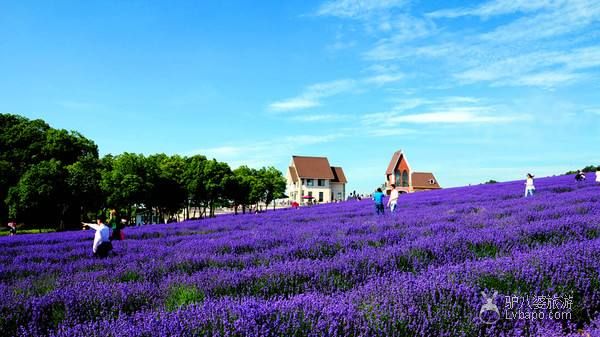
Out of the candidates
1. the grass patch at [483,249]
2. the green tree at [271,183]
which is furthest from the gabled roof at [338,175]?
the grass patch at [483,249]

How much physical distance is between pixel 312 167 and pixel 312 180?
8.32 feet

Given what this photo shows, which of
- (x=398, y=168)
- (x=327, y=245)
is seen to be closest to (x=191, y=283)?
(x=327, y=245)

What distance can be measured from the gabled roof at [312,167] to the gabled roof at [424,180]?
14.7 metres

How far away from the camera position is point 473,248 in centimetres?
561

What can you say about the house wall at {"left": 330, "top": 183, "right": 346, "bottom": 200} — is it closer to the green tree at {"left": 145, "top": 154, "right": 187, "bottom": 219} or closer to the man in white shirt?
the green tree at {"left": 145, "top": 154, "right": 187, "bottom": 219}

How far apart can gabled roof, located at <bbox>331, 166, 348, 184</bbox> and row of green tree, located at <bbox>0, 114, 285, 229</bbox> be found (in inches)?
1247

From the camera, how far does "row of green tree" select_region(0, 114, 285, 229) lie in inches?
1254

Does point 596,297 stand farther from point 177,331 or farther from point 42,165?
point 42,165

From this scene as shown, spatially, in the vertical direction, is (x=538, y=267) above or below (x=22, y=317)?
above

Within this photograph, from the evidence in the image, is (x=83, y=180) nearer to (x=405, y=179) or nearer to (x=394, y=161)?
(x=394, y=161)

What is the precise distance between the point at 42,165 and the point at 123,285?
33.9m

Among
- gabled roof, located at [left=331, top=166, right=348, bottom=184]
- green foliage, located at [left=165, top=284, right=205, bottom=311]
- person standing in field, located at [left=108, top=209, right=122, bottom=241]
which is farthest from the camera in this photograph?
gabled roof, located at [left=331, top=166, right=348, bottom=184]

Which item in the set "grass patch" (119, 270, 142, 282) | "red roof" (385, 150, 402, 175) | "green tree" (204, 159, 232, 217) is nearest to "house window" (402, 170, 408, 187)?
"red roof" (385, 150, 402, 175)

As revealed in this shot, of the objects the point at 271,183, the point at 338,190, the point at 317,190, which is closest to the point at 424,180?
the point at 338,190
